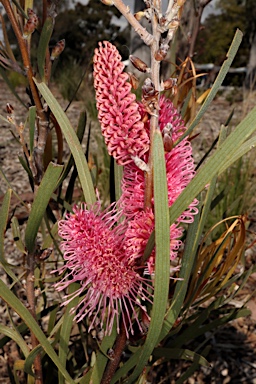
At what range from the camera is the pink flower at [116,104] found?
428mm

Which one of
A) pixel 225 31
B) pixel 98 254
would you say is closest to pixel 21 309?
pixel 98 254

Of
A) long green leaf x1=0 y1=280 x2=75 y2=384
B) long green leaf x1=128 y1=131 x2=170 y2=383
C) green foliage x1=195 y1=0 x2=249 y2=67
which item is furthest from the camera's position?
green foliage x1=195 y1=0 x2=249 y2=67

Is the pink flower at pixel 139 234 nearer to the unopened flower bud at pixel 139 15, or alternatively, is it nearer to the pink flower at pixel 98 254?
the pink flower at pixel 98 254

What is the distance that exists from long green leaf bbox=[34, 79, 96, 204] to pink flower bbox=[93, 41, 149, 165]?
71 millimetres

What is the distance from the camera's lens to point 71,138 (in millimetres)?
512

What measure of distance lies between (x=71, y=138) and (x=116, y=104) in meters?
0.10

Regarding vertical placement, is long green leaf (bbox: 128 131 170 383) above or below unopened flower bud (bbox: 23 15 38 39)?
below

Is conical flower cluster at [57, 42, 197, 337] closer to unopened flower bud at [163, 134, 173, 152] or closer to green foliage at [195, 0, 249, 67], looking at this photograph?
unopened flower bud at [163, 134, 173, 152]

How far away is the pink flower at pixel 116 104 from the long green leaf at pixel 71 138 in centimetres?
7

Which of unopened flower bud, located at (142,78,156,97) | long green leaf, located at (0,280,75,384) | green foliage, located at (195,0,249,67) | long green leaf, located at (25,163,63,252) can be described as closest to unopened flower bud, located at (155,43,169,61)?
unopened flower bud, located at (142,78,156,97)

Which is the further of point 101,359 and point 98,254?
point 101,359

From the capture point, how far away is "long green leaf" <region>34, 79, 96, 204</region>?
491 millimetres

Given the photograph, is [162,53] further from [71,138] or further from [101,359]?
[101,359]

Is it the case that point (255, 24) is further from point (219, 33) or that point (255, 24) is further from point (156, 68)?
point (156, 68)
